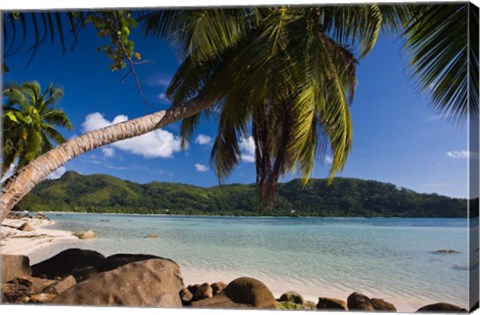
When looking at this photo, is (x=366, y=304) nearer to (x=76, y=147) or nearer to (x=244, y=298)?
(x=244, y=298)

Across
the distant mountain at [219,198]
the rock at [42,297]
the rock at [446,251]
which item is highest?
the distant mountain at [219,198]

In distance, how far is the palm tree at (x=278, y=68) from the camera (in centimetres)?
308

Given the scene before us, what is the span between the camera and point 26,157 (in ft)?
20.3

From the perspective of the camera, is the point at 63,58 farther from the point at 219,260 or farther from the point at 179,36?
the point at 219,260

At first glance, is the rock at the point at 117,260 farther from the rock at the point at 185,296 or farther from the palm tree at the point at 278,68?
the palm tree at the point at 278,68

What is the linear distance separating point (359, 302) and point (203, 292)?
145cm

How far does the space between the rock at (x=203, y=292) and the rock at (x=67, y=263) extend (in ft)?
3.83

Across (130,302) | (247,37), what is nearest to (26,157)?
(130,302)

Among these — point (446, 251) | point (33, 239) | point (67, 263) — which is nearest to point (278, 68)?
point (446, 251)

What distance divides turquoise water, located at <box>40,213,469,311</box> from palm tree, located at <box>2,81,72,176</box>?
1.10 metres

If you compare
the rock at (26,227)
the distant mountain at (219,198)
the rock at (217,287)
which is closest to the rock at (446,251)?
the distant mountain at (219,198)

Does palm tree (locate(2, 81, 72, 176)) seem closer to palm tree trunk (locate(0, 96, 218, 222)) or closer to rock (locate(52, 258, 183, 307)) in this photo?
palm tree trunk (locate(0, 96, 218, 222))

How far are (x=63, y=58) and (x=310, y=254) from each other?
156 inches

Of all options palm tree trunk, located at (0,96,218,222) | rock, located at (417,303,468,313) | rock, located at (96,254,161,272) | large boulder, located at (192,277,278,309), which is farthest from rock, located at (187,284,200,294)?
rock, located at (417,303,468,313)
